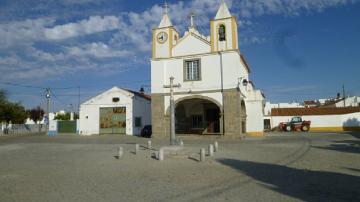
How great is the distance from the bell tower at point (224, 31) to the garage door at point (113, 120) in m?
15.5

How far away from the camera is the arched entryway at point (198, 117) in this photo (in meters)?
33.4

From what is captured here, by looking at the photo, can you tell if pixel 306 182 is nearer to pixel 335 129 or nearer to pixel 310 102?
pixel 335 129

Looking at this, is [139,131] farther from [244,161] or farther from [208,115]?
[244,161]

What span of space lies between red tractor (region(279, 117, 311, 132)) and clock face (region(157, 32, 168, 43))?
77.5 ft

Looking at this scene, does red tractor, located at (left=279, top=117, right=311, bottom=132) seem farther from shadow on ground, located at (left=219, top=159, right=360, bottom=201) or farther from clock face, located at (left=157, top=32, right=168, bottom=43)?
shadow on ground, located at (left=219, top=159, right=360, bottom=201)

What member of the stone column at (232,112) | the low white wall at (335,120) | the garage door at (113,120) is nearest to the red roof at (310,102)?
the low white wall at (335,120)

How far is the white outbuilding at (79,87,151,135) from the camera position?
130 ft

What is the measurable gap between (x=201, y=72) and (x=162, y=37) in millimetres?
5105

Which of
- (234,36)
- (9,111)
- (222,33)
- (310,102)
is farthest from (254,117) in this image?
(310,102)

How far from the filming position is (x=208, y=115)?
33.9m

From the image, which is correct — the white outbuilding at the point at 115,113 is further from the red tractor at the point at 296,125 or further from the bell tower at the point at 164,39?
the red tractor at the point at 296,125

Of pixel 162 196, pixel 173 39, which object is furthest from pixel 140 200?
pixel 173 39

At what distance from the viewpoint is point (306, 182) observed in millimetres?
9375

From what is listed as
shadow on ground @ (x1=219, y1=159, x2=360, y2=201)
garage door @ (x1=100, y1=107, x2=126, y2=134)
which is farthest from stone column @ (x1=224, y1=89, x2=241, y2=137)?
garage door @ (x1=100, y1=107, x2=126, y2=134)
